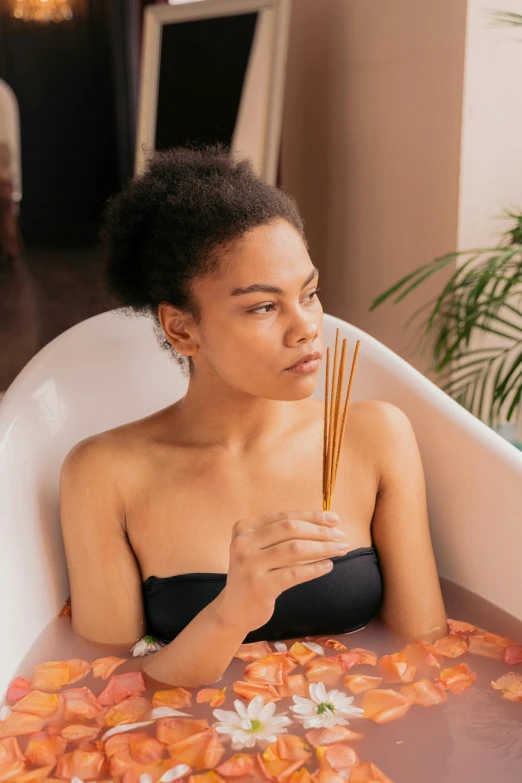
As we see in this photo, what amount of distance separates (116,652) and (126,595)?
0.10 meters

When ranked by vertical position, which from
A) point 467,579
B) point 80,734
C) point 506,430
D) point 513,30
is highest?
point 513,30

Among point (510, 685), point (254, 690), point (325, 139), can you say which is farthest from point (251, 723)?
point (325, 139)

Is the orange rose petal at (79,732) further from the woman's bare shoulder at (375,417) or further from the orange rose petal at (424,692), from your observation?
the woman's bare shoulder at (375,417)

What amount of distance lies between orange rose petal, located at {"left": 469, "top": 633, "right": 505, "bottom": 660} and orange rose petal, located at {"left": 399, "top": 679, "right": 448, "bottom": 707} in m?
0.13

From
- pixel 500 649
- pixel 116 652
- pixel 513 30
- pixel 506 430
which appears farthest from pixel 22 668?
pixel 513 30

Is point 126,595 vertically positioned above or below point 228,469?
below

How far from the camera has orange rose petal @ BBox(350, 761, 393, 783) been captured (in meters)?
1.16

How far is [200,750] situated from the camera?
1216 millimetres

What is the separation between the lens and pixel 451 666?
56.3 inches

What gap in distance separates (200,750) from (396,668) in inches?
13.7

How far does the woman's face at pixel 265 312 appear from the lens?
1.28 metres

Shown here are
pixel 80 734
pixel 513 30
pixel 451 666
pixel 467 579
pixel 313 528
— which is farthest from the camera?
pixel 513 30

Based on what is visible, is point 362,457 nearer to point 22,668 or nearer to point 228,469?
point 228,469

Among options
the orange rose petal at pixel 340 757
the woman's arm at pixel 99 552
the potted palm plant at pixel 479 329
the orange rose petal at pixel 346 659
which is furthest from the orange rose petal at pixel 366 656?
the potted palm plant at pixel 479 329
